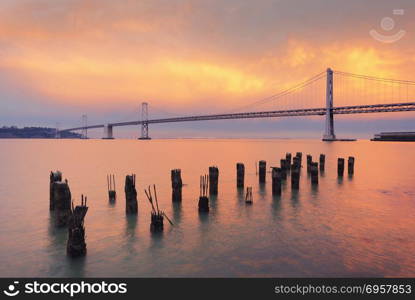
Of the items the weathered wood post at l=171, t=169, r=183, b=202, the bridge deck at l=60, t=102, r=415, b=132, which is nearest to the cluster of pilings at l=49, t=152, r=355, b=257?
the weathered wood post at l=171, t=169, r=183, b=202

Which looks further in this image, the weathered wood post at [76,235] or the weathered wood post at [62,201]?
the weathered wood post at [62,201]

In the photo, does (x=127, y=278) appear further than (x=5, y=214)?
No

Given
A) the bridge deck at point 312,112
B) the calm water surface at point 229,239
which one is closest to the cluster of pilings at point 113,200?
the calm water surface at point 229,239

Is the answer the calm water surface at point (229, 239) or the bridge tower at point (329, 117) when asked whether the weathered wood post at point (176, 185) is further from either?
the bridge tower at point (329, 117)

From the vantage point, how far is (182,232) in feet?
30.5

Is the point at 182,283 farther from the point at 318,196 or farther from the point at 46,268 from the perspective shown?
the point at 318,196

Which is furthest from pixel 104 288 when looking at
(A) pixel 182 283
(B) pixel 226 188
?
(B) pixel 226 188

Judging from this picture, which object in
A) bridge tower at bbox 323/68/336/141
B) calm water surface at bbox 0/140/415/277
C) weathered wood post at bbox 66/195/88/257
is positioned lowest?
calm water surface at bbox 0/140/415/277

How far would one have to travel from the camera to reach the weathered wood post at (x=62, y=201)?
9.02 meters

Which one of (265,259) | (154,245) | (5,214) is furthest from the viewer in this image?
(5,214)

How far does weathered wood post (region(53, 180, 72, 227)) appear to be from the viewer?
29.6 feet

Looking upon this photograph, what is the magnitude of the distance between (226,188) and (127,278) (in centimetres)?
1137

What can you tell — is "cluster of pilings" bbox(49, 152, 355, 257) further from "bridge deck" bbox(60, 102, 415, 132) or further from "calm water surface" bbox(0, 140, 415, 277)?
"bridge deck" bbox(60, 102, 415, 132)

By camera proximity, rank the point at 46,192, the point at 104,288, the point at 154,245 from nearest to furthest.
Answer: the point at 104,288
the point at 154,245
the point at 46,192
